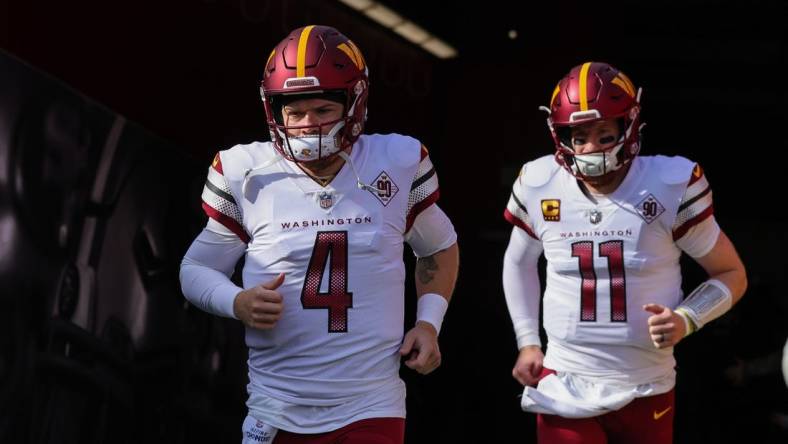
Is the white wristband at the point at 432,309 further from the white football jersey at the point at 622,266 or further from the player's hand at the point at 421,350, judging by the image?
the white football jersey at the point at 622,266

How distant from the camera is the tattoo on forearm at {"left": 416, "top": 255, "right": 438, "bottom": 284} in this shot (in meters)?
3.28

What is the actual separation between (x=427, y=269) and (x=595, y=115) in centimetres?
88

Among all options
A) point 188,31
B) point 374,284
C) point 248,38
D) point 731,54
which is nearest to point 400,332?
point 374,284

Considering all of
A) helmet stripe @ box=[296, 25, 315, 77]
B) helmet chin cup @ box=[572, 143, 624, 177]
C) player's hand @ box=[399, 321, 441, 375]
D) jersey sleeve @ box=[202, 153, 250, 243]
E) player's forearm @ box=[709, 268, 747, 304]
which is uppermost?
helmet stripe @ box=[296, 25, 315, 77]

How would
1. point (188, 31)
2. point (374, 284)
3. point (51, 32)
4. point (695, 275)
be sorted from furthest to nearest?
point (695, 275) → point (188, 31) → point (51, 32) → point (374, 284)

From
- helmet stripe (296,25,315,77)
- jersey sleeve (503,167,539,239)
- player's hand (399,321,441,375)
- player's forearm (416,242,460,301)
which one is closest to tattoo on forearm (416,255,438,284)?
player's forearm (416,242,460,301)

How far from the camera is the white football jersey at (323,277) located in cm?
296

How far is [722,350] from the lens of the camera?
7281 mm

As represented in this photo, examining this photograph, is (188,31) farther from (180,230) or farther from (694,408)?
Result: (694,408)

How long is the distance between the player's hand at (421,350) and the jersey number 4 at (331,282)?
18cm

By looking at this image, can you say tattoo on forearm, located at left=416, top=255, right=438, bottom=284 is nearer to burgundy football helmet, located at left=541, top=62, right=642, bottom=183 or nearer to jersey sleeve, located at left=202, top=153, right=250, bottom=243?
jersey sleeve, located at left=202, top=153, right=250, bottom=243

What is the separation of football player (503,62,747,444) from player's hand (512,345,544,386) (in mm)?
45

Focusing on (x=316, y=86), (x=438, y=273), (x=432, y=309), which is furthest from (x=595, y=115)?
(x=316, y=86)

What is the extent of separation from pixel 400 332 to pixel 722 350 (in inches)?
185
